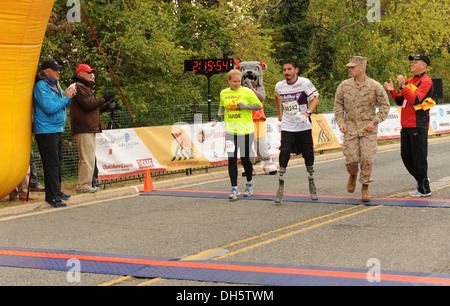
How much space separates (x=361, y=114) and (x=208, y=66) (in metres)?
6.97

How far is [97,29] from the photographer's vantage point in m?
→ 18.0

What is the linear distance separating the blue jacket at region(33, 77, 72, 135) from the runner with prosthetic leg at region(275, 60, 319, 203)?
3.45m

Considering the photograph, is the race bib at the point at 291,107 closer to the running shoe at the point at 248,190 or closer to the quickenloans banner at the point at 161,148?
the running shoe at the point at 248,190

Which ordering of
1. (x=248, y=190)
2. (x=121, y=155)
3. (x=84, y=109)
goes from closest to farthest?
(x=248, y=190) → (x=84, y=109) → (x=121, y=155)

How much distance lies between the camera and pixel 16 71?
27.1ft

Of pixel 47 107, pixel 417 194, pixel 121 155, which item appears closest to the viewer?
pixel 47 107

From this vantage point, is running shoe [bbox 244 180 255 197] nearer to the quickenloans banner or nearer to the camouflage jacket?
the quickenloans banner

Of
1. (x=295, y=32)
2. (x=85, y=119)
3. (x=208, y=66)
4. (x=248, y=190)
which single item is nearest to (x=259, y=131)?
(x=208, y=66)

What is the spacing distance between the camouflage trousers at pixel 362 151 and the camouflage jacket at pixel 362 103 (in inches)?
3.6

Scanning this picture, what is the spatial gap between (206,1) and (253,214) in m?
17.7

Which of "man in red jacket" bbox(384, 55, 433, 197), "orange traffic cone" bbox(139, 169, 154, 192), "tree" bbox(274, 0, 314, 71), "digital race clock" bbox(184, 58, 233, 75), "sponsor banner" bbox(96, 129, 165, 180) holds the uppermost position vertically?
"tree" bbox(274, 0, 314, 71)

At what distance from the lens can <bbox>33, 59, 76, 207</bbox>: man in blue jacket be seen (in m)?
A: 9.60

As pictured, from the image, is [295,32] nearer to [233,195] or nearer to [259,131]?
[259,131]

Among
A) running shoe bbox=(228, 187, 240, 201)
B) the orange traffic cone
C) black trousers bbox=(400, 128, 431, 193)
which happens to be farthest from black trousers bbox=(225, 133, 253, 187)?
black trousers bbox=(400, 128, 431, 193)
